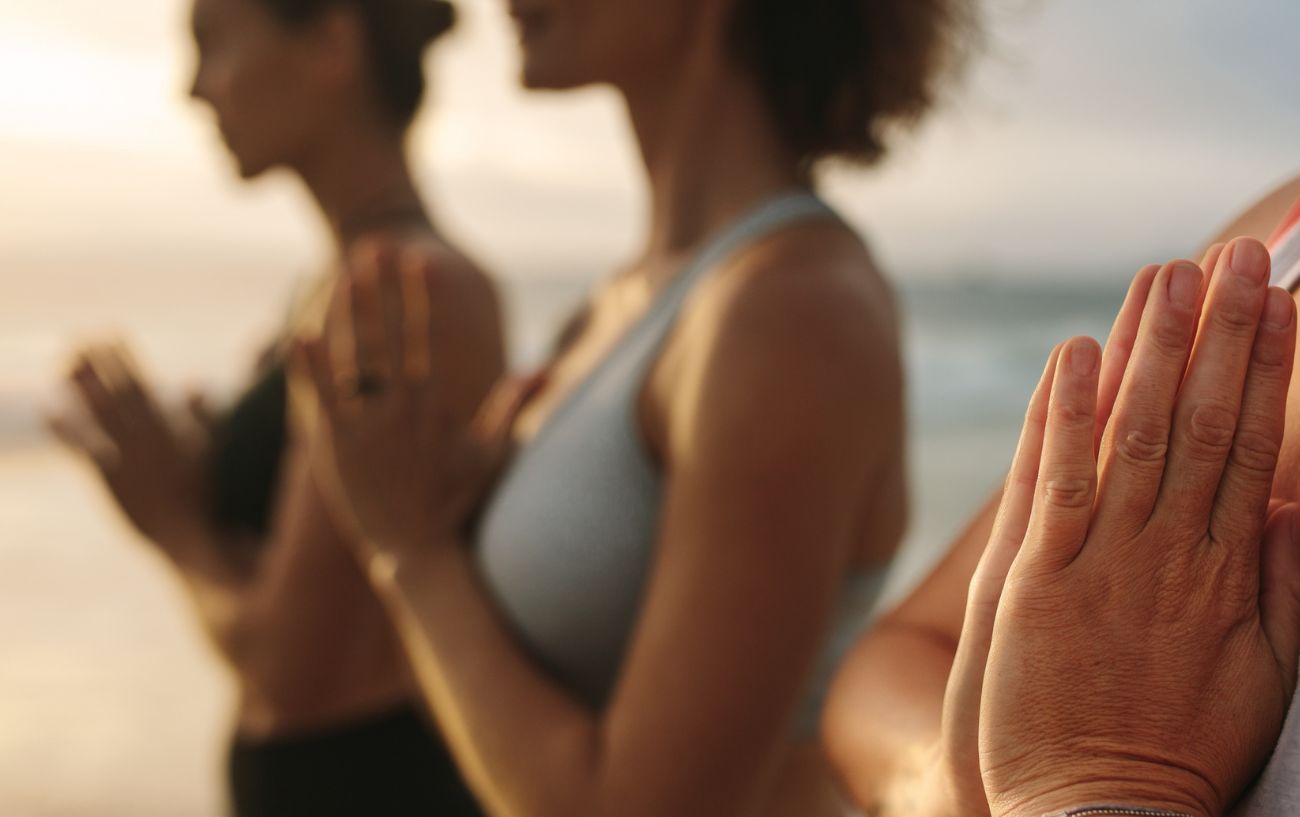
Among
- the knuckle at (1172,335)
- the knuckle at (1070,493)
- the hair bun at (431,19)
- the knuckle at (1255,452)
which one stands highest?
the knuckle at (1172,335)

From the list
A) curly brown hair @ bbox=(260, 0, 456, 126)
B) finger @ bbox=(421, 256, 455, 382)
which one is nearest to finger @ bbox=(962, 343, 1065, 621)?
finger @ bbox=(421, 256, 455, 382)

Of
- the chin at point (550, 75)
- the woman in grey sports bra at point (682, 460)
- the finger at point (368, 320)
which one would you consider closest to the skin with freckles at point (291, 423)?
the finger at point (368, 320)

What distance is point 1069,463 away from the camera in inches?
21.1

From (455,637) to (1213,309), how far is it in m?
0.85

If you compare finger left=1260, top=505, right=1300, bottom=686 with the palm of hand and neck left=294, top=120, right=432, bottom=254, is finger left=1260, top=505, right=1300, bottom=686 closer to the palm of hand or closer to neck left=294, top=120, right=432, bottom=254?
the palm of hand

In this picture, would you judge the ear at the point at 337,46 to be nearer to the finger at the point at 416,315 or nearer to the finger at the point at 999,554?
the finger at the point at 416,315

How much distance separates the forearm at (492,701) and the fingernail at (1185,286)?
71 cm

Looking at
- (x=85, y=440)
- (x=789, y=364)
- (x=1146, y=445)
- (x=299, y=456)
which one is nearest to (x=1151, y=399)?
(x=1146, y=445)

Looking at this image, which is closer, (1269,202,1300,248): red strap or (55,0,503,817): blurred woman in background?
(1269,202,1300,248): red strap

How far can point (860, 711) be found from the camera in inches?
32.6

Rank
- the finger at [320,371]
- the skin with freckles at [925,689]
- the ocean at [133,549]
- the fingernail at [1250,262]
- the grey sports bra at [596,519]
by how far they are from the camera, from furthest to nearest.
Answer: the ocean at [133,549], the finger at [320,371], the grey sports bra at [596,519], the skin with freckles at [925,689], the fingernail at [1250,262]

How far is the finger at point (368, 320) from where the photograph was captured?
1.36 metres

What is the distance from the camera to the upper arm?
1.02 m

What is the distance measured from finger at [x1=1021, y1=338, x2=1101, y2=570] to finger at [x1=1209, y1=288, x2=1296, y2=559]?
0.06 meters
